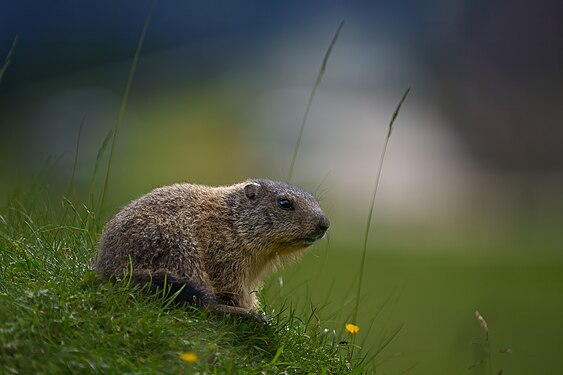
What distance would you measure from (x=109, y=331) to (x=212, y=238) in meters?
1.39

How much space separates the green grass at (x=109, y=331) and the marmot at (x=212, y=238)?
6.5 inches

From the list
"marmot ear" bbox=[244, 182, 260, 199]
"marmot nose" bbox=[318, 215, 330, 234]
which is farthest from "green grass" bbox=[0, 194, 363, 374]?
"marmot ear" bbox=[244, 182, 260, 199]

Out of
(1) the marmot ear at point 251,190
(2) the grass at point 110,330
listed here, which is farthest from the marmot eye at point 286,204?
(2) the grass at point 110,330

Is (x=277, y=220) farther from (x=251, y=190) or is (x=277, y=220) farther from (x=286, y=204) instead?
(x=251, y=190)

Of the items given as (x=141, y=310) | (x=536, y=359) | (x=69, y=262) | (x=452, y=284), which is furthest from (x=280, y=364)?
(x=452, y=284)

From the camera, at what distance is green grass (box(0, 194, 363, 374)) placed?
4176 mm

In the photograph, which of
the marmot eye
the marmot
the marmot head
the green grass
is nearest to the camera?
the green grass

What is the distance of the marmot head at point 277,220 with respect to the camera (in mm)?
5918

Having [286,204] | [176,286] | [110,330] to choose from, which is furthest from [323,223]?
[110,330]

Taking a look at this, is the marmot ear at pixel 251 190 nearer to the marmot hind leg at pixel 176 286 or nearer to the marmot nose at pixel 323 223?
the marmot nose at pixel 323 223

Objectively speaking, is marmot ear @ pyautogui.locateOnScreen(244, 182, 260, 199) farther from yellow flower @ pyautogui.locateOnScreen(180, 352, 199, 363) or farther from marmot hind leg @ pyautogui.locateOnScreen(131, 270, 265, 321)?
yellow flower @ pyautogui.locateOnScreen(180, 352, 199, 363)

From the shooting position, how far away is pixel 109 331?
447cm

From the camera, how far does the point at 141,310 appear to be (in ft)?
15.3

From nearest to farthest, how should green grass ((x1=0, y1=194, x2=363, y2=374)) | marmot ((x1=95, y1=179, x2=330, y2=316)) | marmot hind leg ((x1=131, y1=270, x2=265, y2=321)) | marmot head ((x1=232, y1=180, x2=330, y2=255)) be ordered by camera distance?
1. green grass ((x1=0, y1=194, x2=363, y2=374))
2. marmot hind leg ((x1=131, y1=270, x2=265, y2=321))
3. marmot ((x1=95, y1=179, x2=330, y2=316))
4. marmot head ((x1=232, y1=180, x2=330, y2=255))
